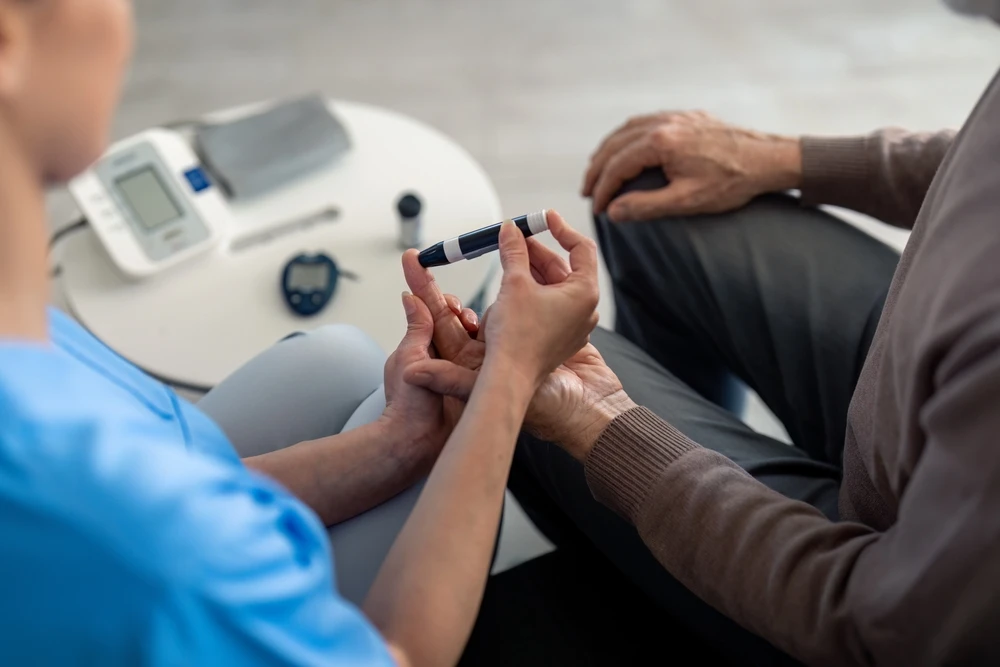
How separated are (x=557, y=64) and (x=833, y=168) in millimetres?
1243

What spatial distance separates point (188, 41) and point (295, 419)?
5.47 feet

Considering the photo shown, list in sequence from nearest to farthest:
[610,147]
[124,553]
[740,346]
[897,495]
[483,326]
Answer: [124,553] < [897,495] < [483,326] < [740,346] < [610,147]

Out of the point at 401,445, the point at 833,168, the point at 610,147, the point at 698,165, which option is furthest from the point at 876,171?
the point at 401,445

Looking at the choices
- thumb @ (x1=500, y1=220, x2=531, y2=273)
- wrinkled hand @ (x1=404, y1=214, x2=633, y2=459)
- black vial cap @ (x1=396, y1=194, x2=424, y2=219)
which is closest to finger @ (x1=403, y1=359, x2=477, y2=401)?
wrinkled hand @ (x1=404, y1=214, x2=633, y2=459)

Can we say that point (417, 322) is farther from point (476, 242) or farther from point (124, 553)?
point (124, 553)

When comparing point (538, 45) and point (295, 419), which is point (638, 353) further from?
point (538, 45)

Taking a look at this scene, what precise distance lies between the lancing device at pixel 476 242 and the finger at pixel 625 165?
0.27 meters

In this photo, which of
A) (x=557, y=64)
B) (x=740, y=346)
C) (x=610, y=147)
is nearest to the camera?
(x=740, y=346)

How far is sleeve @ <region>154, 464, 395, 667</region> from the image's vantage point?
0.46 metres

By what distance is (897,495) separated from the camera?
2.09 ft

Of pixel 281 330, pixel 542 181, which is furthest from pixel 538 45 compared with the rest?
pixel 281 330

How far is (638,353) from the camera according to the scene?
38.3 inches

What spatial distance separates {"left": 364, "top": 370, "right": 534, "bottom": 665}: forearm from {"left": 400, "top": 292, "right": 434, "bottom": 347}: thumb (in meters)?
0.15

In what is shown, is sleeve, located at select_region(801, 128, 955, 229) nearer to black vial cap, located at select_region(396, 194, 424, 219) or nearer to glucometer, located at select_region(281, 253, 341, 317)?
black vial cap, located at select_region(396, 194, 424, 219)
